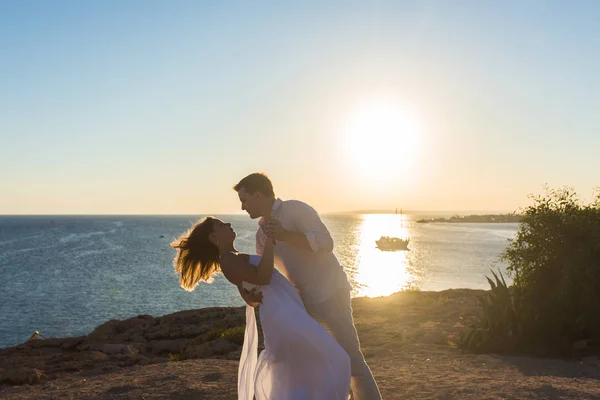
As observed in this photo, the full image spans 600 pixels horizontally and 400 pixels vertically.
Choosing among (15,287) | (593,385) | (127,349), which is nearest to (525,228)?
(593,385)

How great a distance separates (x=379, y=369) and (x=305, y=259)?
195 inches

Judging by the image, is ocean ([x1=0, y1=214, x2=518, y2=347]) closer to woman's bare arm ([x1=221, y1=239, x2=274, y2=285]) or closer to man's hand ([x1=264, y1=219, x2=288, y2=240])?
woman's bare arm ([x1=221, y1=239, x2=274, y2=285])

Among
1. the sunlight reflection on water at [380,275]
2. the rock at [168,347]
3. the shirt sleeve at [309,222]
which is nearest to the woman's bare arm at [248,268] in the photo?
the shirt sleeve at [309,222]

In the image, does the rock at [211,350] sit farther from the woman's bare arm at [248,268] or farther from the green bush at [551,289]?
the woman's bare arm at [248,268]

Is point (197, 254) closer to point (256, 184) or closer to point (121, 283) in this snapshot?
point (256, 184)

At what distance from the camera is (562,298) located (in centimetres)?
1000

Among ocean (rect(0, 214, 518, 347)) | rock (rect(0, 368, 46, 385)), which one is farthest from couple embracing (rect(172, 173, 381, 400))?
ocean (rect(0, 214, 518, 347))

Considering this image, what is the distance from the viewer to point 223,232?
4.67 m

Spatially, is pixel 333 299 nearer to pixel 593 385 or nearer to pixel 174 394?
pixel 174 394

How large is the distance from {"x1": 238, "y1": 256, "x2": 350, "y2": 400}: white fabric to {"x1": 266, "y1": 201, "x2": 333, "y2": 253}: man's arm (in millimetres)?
356

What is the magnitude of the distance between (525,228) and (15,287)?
51448 millimetres

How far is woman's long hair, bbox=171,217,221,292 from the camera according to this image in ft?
15.8

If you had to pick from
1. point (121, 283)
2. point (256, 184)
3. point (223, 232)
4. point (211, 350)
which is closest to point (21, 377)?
point (211, 350)

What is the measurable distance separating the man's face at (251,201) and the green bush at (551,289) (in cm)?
727
